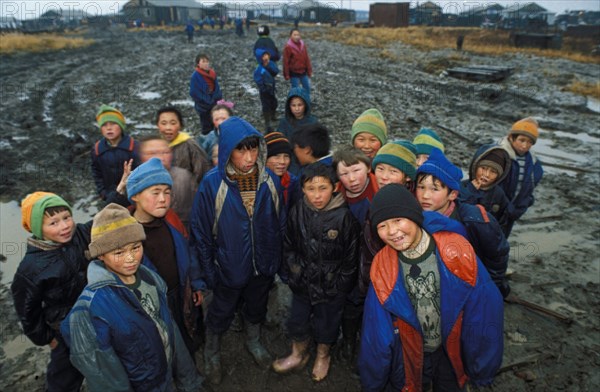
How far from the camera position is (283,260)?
9.91 feet

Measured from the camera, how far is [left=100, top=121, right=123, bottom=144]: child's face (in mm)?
3812

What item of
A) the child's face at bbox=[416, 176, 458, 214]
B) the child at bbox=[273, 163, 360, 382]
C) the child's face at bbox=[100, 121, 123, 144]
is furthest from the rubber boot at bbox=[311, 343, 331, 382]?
the child's face at bbox=[100, 121, 123, 144]

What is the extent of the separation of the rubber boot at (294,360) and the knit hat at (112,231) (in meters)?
1.78

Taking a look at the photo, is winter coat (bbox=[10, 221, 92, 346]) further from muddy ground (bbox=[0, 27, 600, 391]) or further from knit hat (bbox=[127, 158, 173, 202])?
muddy ground (bbox=[0, 27, 600, 391])

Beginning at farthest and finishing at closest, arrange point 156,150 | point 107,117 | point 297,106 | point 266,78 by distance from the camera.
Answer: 1. point 266,78
2. point 297,106
3. point 107,117
4. point 156,150

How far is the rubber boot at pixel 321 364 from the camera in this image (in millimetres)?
3154

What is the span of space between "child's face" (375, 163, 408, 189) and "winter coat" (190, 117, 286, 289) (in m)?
0.82

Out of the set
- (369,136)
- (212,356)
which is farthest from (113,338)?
(369,136)

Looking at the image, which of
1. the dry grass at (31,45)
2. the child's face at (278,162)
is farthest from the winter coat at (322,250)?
the dry grass at (31,45)

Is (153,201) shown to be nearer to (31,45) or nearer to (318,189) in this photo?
(318,189)

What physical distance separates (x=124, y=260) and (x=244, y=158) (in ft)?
3.56

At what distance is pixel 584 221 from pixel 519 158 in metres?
2.88

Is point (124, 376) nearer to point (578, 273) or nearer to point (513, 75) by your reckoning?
point (578, 273)

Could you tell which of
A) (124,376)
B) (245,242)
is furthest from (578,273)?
(124,376)
